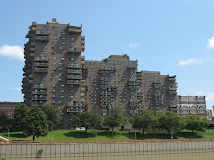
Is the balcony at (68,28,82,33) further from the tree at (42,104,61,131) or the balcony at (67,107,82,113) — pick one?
the tree at (42,104,61,131)

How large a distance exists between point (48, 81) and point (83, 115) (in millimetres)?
29124

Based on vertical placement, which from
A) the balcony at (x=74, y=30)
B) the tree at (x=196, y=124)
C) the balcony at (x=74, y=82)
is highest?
the balcony at (x=74, y=30)

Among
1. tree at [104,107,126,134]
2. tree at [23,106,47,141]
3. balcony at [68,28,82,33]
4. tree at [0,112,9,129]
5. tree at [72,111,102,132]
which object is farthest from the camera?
balcony at [68,28,82,33]

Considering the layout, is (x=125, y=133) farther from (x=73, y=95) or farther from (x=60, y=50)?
(x=60, y=50)

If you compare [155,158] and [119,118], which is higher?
[119,118]

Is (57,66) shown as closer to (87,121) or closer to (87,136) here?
(87,121)

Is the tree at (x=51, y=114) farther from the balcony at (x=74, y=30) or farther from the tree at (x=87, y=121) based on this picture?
the balcony at (x=74, y=30)

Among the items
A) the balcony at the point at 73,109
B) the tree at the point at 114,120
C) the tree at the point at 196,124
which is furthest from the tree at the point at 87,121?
the tree at the point at 196,124

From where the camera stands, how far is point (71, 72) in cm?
14450

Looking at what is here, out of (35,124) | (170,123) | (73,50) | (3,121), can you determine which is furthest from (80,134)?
(73,50)

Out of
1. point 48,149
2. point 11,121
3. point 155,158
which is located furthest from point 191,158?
point 11,121

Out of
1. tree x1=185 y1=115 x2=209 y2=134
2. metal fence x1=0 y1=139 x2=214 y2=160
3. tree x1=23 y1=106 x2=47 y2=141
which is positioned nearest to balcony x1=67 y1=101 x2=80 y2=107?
tree x1=23 y1=106 x2=47 y2=141

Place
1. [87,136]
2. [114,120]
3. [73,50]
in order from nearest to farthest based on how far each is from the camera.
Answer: [87,136] → [114,120] → [73,50]

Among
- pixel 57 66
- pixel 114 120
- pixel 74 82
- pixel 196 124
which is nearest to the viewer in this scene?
pixel 114 120
